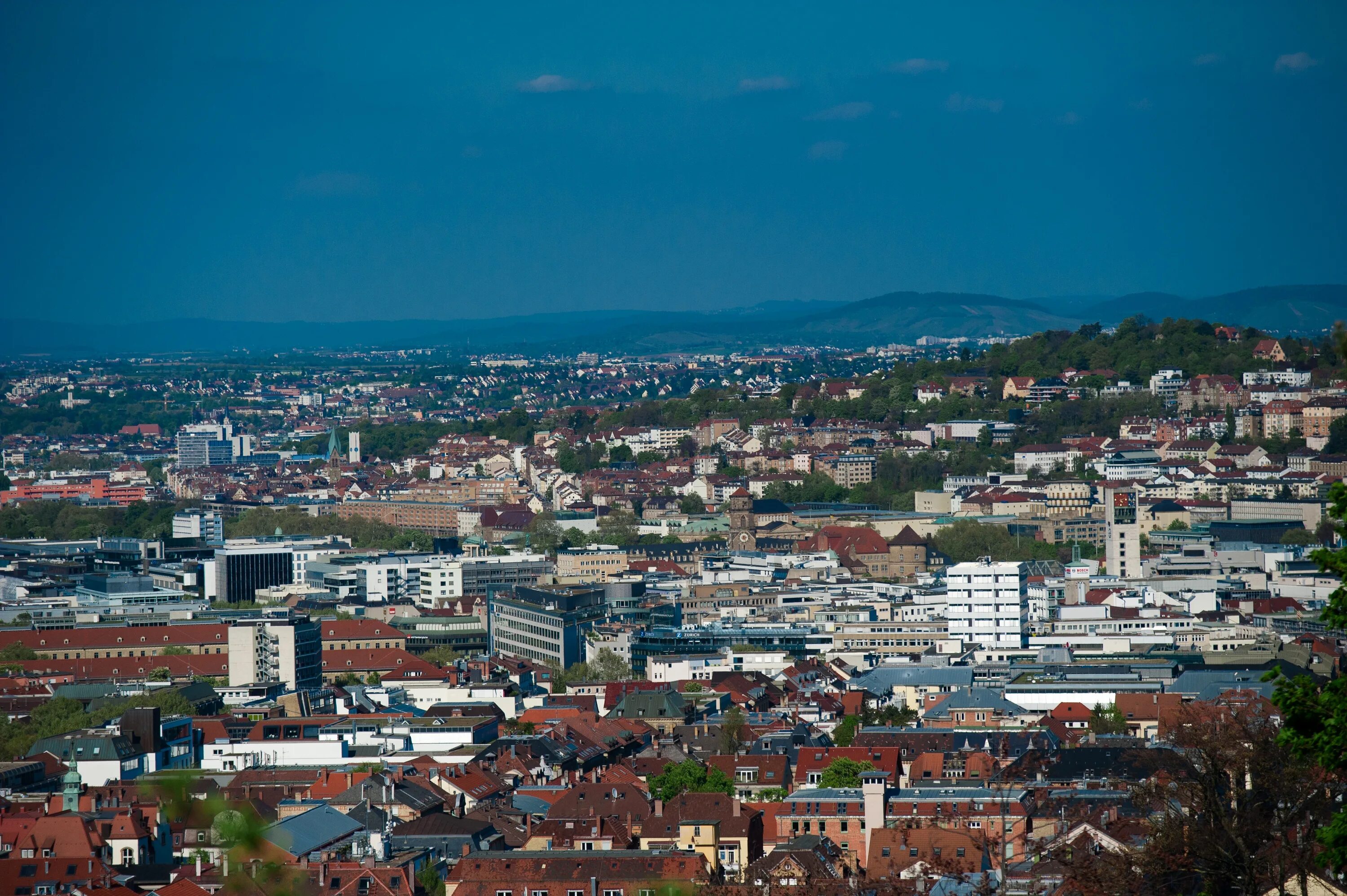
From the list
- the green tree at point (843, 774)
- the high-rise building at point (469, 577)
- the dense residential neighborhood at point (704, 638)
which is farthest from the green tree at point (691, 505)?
the green tree at point (843, 774)

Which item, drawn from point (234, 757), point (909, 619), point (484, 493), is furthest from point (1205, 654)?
point (484, 493)

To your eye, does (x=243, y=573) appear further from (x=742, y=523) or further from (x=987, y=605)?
(x=987, y=605)

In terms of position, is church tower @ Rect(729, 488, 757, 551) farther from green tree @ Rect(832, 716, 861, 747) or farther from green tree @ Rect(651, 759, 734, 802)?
green tree @ Rect(651, 759, 734, 802)

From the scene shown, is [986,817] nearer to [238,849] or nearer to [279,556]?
[238,849]

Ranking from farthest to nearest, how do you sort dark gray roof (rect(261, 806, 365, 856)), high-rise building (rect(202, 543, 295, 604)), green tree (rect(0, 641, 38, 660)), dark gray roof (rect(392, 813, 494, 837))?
high-rise building (rect(202, 543, 295, 604)) < green tree (rect(0, 641, 38, 660)) < dark gray roof (rect(392, 813, 494, 837)) < dark gray roof (rect(261, 806, 365, 856))

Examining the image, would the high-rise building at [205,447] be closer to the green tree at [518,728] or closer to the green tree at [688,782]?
the green tree at [518,728]

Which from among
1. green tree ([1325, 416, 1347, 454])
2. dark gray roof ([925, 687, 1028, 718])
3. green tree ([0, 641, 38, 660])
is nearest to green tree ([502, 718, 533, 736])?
dark gray roof ([925, 687, 1028, 718])
